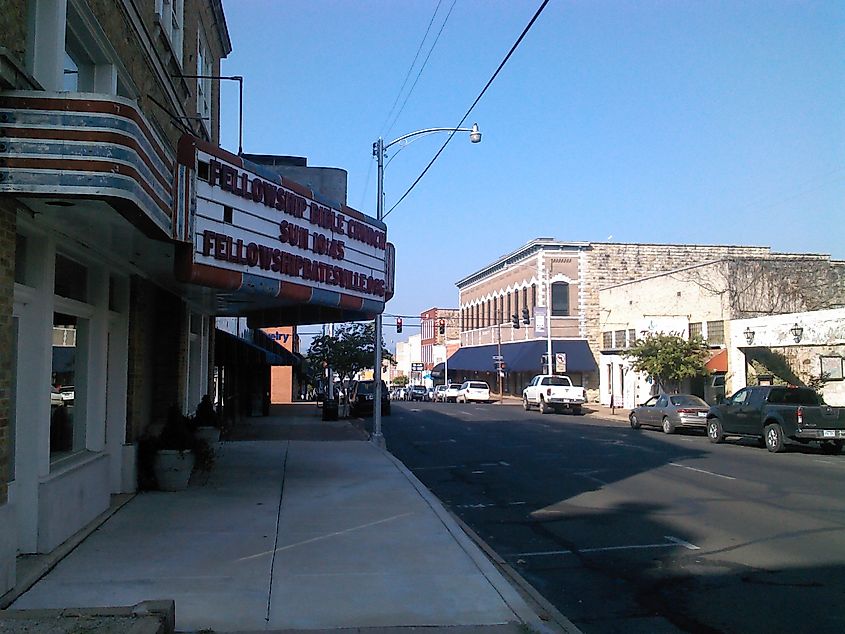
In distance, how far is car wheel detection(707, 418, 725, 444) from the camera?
75.6 ft

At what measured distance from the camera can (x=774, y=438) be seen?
66.4ft

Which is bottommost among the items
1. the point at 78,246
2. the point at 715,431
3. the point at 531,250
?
the point at 715,431

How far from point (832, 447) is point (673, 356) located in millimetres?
11336

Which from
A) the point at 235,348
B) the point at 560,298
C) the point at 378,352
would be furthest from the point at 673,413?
the point at 560,298

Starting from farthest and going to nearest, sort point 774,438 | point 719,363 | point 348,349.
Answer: point 348,349 < point 719,363 < point 774,438

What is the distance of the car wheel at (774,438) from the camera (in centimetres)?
2004

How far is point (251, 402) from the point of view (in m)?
33.5

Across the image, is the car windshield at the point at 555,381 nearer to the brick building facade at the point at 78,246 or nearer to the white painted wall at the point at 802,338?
the white painted wall at the point at 802,338

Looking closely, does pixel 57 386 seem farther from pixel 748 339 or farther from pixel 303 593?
pixel 748 339

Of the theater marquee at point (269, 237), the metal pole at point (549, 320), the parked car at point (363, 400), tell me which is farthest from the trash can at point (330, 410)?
the theater marquee at point (269, 237)

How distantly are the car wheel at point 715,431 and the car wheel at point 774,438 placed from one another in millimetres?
2378

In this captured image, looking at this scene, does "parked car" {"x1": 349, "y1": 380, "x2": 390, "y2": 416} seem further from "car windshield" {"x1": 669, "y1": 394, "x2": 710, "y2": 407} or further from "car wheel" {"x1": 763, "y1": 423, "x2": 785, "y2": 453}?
A: "car wheel" {"x1": 763, "y1": 423, "x2": 785, "y2": 453}

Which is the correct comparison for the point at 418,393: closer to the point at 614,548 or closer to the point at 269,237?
the point at 269,237

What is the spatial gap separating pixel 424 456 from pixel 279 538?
1071 centimetres
